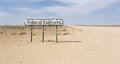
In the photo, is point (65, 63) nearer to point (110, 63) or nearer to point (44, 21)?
point (110, 63)

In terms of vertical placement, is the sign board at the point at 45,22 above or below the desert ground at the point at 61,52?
above

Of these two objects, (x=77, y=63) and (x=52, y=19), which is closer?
(x=77, y=63)

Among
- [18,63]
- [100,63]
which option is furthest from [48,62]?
[100,63]

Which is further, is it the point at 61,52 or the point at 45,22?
the point at 45,22

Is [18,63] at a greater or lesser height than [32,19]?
lesser

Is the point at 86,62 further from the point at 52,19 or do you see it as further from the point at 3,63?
the point at 52,19

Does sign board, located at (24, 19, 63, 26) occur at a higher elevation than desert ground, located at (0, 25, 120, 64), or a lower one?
higher

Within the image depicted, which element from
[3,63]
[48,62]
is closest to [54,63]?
[48,62]

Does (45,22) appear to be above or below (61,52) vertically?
above

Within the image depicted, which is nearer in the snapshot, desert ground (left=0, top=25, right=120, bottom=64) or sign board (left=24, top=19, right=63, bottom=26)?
desert ground (left=0, top=25, right=120, bottom=64)

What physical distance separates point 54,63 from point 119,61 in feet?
11.2

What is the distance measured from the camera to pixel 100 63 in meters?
14.6

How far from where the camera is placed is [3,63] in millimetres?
14703

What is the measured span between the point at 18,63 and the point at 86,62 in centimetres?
353
